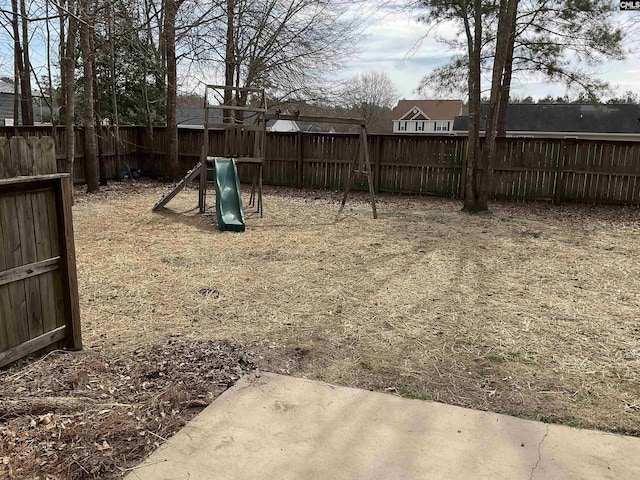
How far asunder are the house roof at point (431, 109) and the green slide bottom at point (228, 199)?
5044cm

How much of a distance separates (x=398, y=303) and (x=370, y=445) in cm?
217

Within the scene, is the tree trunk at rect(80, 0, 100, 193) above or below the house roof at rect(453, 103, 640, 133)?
below

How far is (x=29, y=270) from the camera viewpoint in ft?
9.12

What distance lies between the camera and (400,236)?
282 inches

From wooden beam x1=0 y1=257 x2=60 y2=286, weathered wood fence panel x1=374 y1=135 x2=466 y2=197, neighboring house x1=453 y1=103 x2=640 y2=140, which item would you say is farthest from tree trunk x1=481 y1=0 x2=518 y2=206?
neighboring house x1=453 y1=103 x2=640 y2=140

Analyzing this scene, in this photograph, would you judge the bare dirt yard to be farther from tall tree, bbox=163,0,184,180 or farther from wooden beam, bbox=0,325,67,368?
tall tree, bbox=163,0,184,180

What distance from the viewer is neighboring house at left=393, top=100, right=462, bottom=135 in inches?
2197

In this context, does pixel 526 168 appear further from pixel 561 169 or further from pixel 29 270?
pixel 29 270

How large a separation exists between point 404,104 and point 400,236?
53851 mm

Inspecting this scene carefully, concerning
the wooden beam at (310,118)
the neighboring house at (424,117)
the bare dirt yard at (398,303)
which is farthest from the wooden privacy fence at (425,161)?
the neighboring house at (424,117)

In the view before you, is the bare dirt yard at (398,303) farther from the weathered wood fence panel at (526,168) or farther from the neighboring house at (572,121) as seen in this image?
the neighboring house at (572,121)

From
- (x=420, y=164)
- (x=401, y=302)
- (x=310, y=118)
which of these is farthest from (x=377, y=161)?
(x=401, y=302)

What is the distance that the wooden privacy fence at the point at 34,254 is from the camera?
8.64 feet

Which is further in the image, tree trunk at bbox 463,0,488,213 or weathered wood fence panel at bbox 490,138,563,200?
weathered wood fence panel at bbox 490,138,563,200
